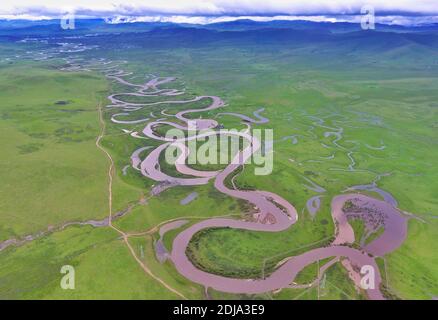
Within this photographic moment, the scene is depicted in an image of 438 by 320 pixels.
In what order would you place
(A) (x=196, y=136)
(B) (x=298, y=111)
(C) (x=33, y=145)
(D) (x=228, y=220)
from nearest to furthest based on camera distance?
(D) (x=228, y=220)
(C) (x=33, y=145)
(A) (x=196, y=136)
(B) (x=298, y=111)

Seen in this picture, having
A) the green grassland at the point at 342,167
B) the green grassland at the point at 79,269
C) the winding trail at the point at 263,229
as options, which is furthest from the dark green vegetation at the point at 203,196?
the winding trail at the point at 263,229

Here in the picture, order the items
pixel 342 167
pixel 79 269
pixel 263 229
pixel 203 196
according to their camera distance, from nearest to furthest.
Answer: pixel 79 269, pixel 263 229, pixel 203 196, pixel 342 167

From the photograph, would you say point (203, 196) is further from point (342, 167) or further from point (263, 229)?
point (342, 167)

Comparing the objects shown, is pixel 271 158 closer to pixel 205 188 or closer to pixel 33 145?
pixel 205 188

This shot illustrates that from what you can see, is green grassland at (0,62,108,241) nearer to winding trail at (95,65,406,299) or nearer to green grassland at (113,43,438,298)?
winding trail at (95,65,406,299)

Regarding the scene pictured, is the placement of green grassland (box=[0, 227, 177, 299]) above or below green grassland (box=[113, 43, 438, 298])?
below

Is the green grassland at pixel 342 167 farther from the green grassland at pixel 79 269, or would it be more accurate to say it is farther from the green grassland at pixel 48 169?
the green grassland at pixel 48 169

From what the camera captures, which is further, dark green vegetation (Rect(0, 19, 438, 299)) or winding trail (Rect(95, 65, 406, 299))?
dark green vegetation (Rect(0, 19, 438, 299))

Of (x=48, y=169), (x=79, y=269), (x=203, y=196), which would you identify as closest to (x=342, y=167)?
(x=203, y=196)

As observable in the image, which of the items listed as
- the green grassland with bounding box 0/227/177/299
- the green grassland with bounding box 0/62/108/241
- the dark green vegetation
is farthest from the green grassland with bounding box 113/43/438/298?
the green grassland with bounding box 0/62/108/241
